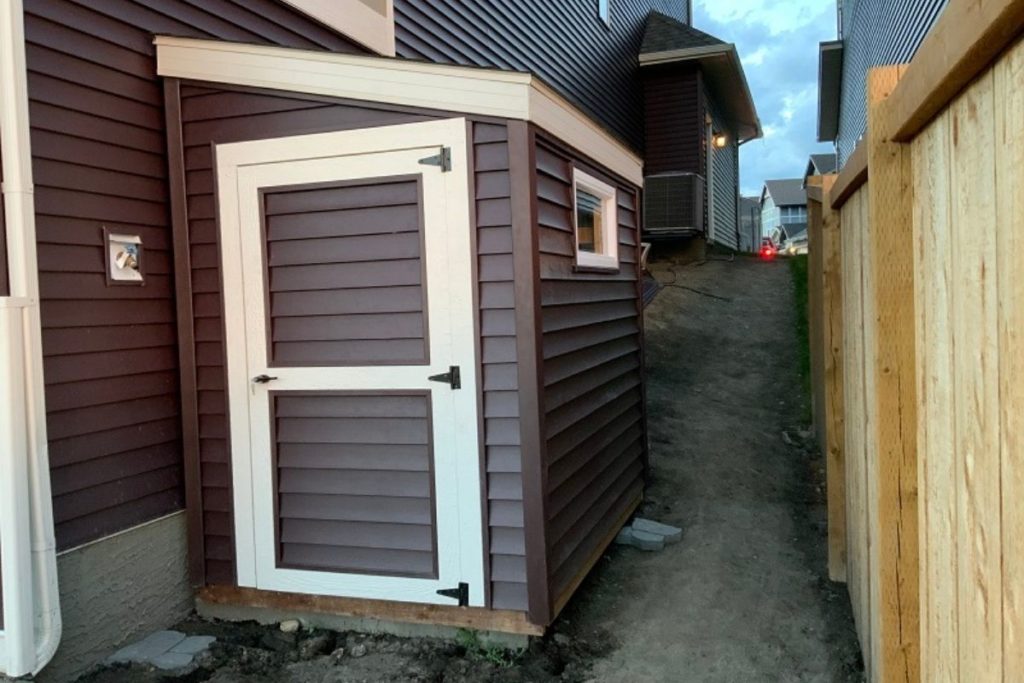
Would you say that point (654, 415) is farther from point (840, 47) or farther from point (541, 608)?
point (840, 47)

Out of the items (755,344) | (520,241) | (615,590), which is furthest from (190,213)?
(755,344)

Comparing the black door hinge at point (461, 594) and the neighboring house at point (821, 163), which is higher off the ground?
the neighboring house at point (821, 163)

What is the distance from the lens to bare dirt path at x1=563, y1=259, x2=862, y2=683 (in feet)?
10.3

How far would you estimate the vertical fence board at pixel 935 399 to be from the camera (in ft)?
4.56

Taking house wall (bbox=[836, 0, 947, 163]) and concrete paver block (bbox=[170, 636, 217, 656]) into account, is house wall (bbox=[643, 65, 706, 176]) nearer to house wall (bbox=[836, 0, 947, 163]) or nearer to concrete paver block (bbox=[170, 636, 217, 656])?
house wall (bbox=[836, 0, 947, 163])

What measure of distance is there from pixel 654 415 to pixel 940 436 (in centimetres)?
533

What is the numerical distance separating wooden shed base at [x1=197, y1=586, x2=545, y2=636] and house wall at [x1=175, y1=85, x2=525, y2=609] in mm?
74

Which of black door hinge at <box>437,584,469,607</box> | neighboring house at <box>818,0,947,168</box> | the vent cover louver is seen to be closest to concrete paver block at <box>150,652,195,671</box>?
black door hinge at <box>437,584,469,607</box>

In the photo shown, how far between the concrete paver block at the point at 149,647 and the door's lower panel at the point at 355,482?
511 mm

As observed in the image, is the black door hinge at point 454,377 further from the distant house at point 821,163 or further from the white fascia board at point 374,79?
the distant house at point 821,163

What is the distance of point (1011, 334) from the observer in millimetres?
Answer: 1005

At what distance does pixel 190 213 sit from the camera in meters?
3.43

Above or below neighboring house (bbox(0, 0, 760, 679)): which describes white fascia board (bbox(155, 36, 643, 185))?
above

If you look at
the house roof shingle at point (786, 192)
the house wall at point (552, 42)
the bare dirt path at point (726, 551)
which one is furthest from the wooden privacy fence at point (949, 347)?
the house roof shingle at point (786, 192)
